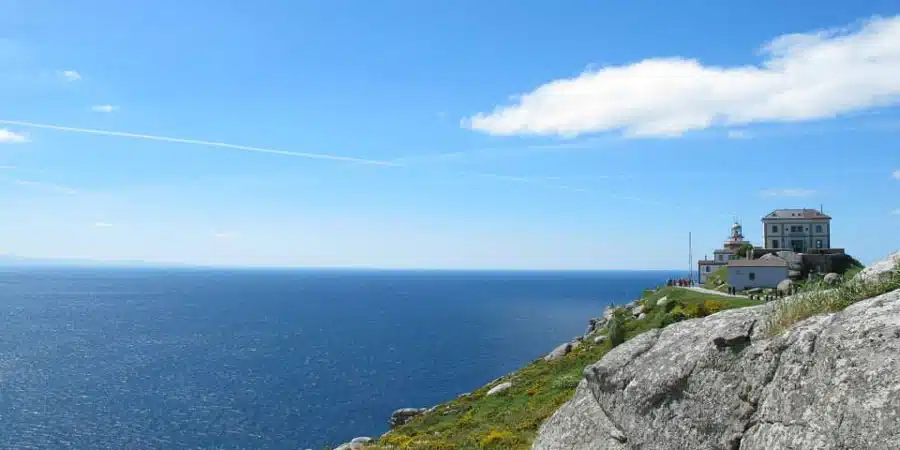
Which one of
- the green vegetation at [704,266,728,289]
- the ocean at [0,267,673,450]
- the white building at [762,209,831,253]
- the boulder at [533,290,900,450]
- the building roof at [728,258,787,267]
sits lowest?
the ocean at [0,267,673,450]

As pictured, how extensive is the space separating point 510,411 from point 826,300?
27.7 metres

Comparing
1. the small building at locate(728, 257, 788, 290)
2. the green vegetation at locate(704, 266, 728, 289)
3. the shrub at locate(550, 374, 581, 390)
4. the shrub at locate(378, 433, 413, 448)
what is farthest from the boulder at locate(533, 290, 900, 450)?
the green vegetation at locate(704, 266, 728, 289)

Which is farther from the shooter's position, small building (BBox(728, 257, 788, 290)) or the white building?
the white building

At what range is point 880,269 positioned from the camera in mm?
11984

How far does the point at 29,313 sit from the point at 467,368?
168609 mm

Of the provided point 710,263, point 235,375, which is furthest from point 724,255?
point 235,375

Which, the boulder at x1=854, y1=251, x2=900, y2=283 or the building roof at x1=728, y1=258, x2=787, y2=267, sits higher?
the boulder at x1=854, y1=251, x2=900, y2=283

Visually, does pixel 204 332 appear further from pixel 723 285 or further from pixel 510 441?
pixel 510 441

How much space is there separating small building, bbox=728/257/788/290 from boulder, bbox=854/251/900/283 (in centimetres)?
7192

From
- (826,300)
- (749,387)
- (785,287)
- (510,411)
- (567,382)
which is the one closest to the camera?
(749,387)

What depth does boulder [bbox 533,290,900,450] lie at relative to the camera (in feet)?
27.2

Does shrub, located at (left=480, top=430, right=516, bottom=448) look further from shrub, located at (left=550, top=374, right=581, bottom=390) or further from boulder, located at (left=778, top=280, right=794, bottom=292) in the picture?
boulder, located at (left=778, top=280, right=794, bottom=292)

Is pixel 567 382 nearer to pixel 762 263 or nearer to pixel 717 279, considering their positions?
pixel 762 263

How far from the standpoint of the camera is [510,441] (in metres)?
22.9
